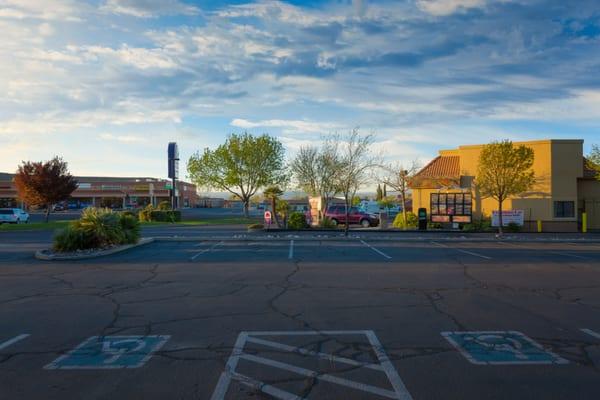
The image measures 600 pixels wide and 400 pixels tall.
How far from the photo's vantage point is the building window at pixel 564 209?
105 ft

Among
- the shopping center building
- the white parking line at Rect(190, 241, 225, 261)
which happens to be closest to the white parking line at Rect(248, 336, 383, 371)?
the white parking line at Rect(190, 241, 225, 261)

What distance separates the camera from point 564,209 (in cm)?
3225

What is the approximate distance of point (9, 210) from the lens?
46.0 metres

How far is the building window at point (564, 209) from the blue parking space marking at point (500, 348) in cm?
2760

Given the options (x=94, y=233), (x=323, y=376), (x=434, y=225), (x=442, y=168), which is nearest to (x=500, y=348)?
(x=323, y=376)

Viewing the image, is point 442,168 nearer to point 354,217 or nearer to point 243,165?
point 354,217

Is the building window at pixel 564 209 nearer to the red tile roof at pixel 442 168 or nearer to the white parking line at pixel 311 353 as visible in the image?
the red tile roof at pixel 442 168

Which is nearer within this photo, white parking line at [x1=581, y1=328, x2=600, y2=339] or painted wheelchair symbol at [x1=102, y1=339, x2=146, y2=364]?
painted wheelchair symbol at [x1=102, y1=339, x2=146, y2=364]

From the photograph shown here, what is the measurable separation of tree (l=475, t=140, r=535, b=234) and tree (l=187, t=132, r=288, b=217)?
32472mm

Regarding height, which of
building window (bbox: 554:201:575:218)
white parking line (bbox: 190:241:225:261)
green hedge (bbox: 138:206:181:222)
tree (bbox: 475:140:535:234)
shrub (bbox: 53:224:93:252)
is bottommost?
white parking line (bbox: 190:241:225:261)

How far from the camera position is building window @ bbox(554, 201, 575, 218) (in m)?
32.2

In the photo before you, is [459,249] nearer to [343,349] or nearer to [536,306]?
[536,306]

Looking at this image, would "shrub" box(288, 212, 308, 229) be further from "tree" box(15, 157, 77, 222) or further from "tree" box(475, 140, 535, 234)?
"tree" box(15, 157, 77, 222)

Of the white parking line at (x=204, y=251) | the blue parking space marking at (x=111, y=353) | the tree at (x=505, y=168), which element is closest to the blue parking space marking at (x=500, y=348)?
the blue parking space marking at (x=111, y=353)
